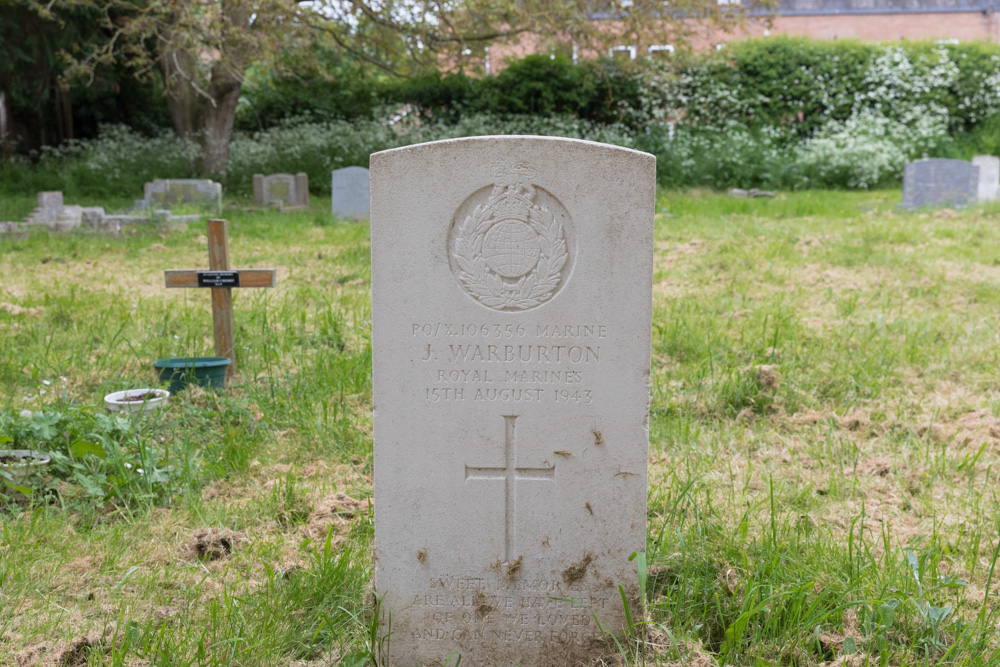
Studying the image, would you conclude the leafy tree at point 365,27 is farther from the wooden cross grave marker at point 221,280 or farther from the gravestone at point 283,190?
the wooden cross grave marker at point 221,280

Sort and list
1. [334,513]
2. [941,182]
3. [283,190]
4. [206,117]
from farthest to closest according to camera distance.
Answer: [206,117] → [283,190] → [941,182] → [334,513]

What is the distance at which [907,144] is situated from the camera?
58.2ft

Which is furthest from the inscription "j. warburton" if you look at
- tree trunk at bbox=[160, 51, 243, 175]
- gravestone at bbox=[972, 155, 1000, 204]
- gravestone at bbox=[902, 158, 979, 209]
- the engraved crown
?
tree trunk at bbox=[160, 51, 243, 175]

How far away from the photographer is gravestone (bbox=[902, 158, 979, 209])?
1266 cm

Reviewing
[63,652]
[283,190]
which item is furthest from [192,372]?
[283,190]

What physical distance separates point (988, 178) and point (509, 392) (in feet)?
45.3

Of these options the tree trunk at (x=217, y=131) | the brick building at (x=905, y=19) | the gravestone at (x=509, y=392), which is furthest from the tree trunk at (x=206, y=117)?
the brick building at (x=905, y=19)

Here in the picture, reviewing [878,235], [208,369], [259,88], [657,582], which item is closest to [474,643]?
[657,582]

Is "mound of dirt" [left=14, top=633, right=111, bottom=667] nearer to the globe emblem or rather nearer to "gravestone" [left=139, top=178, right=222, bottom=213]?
the globe emblem

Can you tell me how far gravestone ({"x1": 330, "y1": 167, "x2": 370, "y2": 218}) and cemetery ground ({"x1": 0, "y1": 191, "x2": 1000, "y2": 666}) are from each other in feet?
18.7

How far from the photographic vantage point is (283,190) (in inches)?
560

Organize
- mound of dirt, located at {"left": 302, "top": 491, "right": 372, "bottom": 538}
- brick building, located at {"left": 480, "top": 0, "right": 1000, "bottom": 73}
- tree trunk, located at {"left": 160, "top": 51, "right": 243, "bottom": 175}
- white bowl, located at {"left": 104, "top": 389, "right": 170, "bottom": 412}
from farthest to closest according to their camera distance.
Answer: brick building, located at {"left": 480, "top": 0, "right": 1000, "bottom": 73} → tree trunk, located at {"left": 160, "top": 51, "right": 243, "bottom": 175} → white bowl, located at {"left": 104, "top": 389, "right": 170, "bottom": 412} → mound of dirt, located at {"left": 302, "top": 491, "right": 372, "bottom": 538}

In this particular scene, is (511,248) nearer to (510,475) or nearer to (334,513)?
(510,475)

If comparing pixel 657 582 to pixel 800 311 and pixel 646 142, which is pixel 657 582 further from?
pixel 646 142
